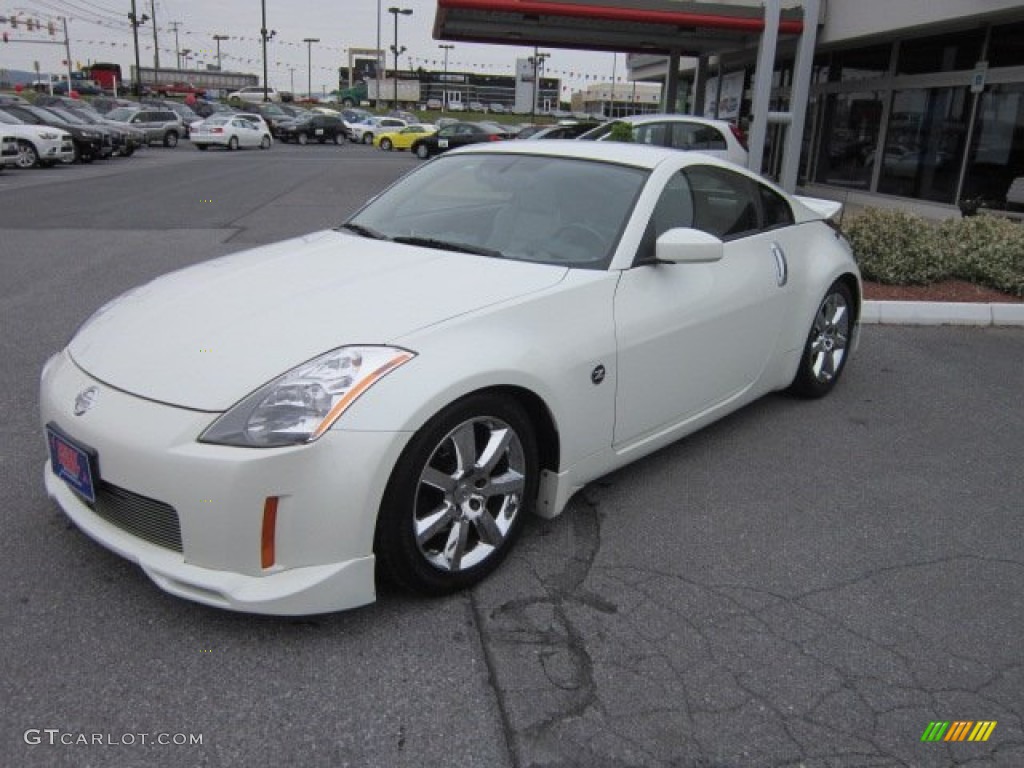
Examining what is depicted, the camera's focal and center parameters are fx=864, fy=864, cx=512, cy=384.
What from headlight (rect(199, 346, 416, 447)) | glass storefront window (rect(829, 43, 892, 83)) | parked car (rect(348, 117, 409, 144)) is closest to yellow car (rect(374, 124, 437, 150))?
parked car (rect(348, 117, 409, 144))

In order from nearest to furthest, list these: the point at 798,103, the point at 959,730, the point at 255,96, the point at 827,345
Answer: the point at 959,730 < the point at 827,345 < the point at 798,103 < the point at 255,96

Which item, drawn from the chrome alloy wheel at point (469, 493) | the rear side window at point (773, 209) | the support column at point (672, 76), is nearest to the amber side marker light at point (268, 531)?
the chrome alloy wheel at point (469, 493)

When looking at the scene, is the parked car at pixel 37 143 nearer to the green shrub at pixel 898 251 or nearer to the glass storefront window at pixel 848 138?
the glass storefront window at pixel 848 138

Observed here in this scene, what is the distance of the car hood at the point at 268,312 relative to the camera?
2713 mm

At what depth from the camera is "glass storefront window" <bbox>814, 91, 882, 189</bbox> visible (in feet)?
60.3

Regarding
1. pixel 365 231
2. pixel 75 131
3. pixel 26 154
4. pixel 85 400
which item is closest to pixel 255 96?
pixel 75 131

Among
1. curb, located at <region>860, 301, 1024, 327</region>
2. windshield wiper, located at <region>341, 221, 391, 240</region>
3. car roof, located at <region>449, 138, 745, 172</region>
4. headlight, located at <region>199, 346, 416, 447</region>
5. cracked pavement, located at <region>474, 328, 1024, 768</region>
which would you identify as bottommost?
cracked pavement, located at <region>474, 328, 1024, 768</region>

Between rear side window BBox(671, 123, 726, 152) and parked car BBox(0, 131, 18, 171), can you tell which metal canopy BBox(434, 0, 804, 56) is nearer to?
rear side window BBox(671, 123, 726, 152)

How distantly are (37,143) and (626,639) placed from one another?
21.9 m

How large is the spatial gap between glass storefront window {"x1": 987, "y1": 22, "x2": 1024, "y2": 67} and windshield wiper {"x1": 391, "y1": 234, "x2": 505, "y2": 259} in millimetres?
13668

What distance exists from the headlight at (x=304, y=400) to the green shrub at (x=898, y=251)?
6966 mm

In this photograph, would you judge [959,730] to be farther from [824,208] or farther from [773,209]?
[824,208]

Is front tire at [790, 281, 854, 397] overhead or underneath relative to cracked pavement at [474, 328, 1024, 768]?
overhead

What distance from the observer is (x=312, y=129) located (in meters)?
42.6
